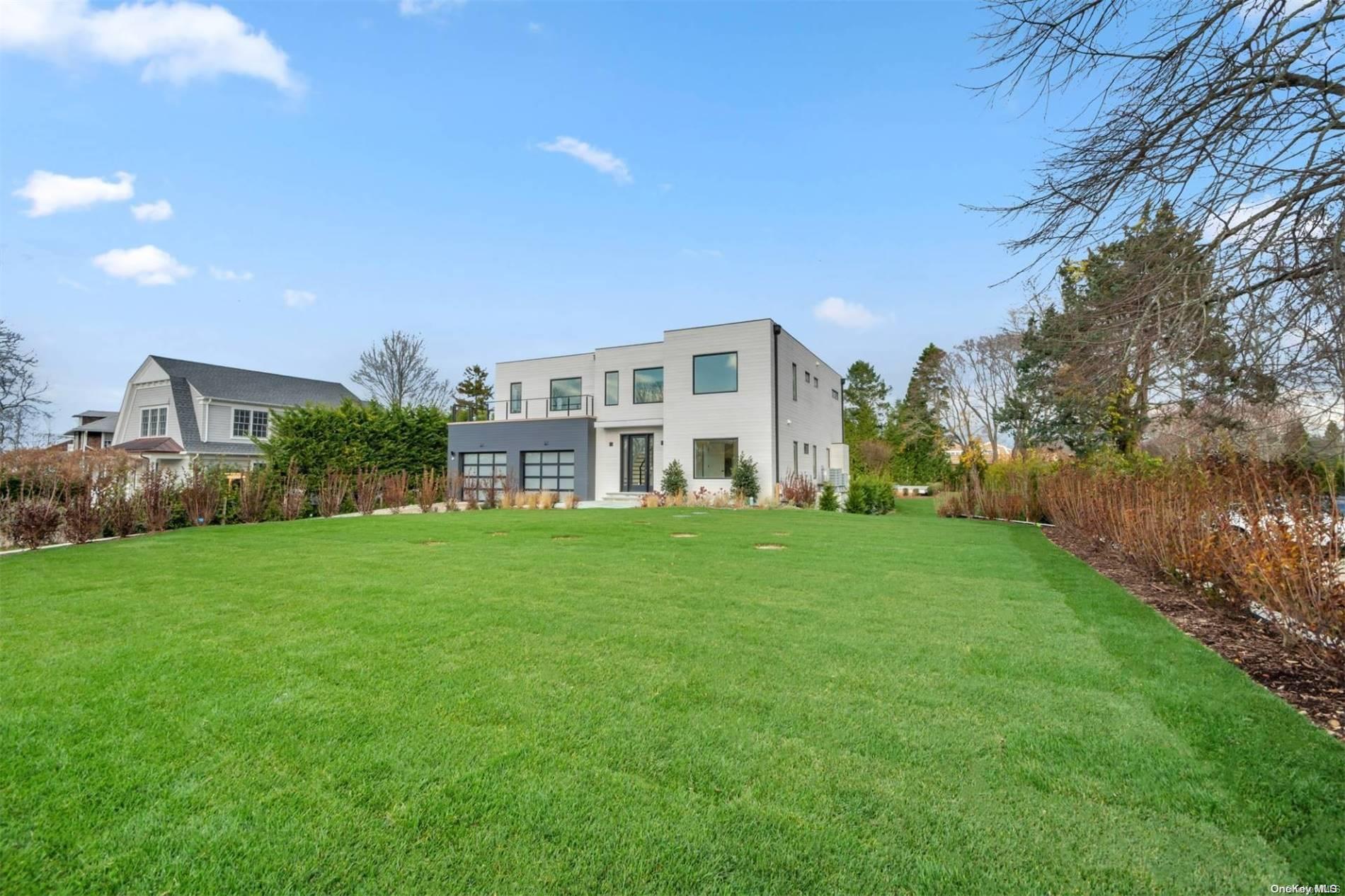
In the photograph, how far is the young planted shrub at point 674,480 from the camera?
19094mm

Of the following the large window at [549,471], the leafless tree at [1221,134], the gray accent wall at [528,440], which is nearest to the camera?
the leafless tree at [1221,134]

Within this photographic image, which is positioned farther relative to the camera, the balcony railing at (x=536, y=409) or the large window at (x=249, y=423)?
the large window at (x=249, y=423)

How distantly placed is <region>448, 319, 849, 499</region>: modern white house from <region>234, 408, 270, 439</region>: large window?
1317 centimetres

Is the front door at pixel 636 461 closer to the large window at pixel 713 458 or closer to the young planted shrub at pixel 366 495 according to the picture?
the large window at pixel 713 458

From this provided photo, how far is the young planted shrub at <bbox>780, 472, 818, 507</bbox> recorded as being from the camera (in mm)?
17594

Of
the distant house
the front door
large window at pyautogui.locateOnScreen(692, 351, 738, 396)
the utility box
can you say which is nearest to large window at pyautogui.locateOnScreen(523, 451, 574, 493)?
the front door

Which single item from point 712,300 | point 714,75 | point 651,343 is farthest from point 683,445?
point 714,75

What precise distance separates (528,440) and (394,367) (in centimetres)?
1829

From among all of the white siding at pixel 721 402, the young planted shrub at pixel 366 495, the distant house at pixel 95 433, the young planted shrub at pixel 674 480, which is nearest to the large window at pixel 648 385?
the white siding at pixel 721 402

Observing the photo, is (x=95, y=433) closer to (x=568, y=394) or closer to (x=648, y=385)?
(x=568, y=394)

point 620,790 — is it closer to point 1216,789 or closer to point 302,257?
point 1216,789

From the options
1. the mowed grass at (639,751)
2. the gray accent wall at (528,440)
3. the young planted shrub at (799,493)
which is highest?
the gray accent wall at (528,440)

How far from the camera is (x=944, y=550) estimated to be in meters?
7.93

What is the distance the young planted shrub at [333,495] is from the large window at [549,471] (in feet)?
23.4
